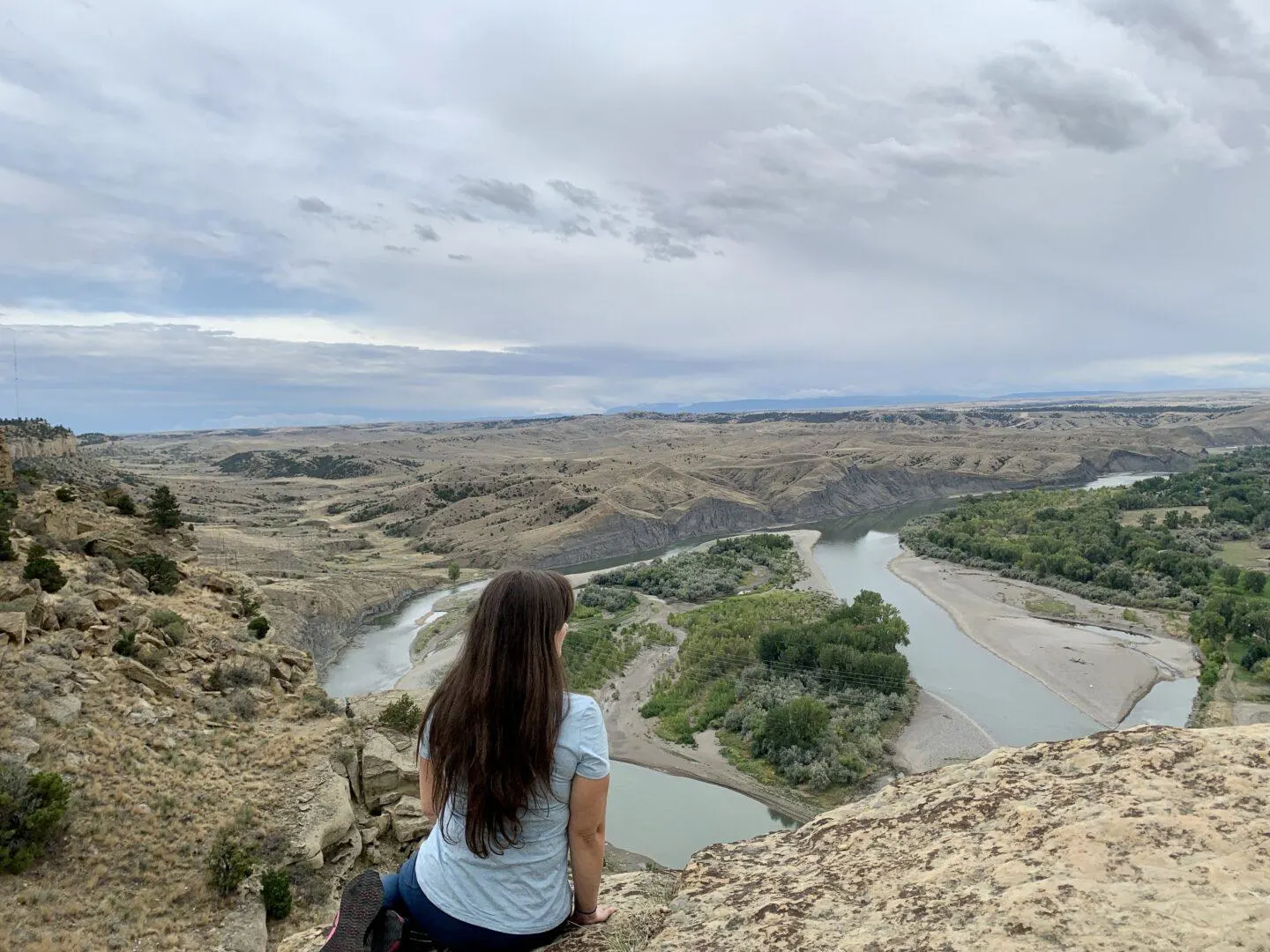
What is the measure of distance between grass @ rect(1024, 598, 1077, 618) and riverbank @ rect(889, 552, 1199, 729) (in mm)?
82

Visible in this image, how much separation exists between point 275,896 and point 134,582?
13.8 metres

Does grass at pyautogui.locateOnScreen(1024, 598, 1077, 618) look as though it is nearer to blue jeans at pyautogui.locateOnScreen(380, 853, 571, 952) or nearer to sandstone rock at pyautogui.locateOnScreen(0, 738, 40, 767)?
sandstone rock at pyautogui.locateOnScreen(0, 738, 40, 767)

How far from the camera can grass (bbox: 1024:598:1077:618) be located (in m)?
42.2

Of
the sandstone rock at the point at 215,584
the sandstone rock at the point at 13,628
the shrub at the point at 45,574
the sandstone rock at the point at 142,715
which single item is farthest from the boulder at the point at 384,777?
the sandstone rock at the point at 215,584

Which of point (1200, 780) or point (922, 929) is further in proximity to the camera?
point (1200, 780)

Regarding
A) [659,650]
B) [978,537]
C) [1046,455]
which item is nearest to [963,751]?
[659,650]

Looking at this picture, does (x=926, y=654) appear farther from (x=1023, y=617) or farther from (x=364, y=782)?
(x=364, y=782)

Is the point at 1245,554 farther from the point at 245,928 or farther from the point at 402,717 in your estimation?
the point at 245,928

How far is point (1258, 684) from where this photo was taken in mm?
28703

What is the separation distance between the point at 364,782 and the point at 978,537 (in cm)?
6154

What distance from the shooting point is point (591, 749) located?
3.08 meters

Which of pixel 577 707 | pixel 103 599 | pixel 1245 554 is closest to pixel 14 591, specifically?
pixel 103 599

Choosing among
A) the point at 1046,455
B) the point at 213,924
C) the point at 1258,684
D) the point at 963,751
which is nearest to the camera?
the point at 213,924

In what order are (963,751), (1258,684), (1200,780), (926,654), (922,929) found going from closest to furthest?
(922,929), (1200,780), (963,751), (1258,684), (926,654)
